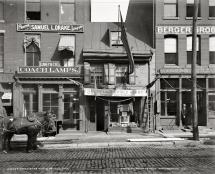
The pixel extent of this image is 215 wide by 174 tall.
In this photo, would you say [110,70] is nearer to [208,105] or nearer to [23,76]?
[23,76]

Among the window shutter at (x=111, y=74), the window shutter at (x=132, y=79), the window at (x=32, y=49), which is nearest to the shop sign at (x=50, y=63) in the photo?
the window at (x=32, y=49)

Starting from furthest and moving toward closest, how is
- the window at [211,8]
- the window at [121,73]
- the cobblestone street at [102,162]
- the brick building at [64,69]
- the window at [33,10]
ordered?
1. the window at [211,8]
2. the window at [33,10]
3. the window at [121,73]
4. the brick building at [64,69]
5. the cobblestone street at [102,162]

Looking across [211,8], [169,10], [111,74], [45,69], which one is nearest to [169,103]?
[111,74]

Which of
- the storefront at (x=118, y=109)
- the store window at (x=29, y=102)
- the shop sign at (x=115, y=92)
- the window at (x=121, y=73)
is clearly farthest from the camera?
the window at (x=121, y=73)

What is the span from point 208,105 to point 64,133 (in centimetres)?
1105

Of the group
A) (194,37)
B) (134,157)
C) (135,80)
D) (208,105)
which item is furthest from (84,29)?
(134,157)

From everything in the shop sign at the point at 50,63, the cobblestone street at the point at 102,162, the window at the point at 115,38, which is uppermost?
the window at the point at 115,38

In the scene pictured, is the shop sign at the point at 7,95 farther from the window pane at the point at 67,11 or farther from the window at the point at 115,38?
the window at the point at 115,38

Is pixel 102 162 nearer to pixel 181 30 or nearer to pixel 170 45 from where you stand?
pixel 170 45

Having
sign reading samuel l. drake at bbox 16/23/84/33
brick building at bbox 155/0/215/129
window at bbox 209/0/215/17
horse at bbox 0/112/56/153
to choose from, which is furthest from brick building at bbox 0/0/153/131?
horse at bbox 0/112/56/153

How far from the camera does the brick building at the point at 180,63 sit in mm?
21281

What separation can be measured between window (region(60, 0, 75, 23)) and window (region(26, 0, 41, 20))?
68.3 inches

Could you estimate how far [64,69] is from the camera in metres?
20.5

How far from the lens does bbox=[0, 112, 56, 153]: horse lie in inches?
466
